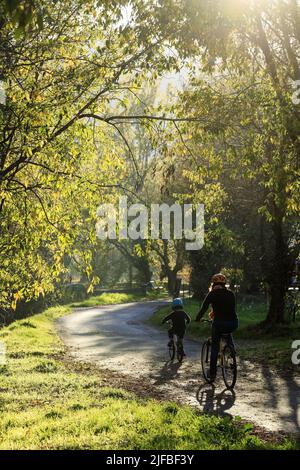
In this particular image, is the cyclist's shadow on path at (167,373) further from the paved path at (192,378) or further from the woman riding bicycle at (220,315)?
the woman riding bicycle at (220,315)

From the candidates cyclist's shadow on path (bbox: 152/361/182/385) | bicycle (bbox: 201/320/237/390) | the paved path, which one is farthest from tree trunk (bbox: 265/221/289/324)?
bicycle (bbox: 201/320/237/390)

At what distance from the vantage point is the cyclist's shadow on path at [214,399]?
920 centimetres

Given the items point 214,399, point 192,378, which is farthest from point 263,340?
point 214,399

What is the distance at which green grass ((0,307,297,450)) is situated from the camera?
6727mm

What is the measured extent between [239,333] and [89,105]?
44.8 feet

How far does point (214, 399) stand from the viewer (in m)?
10.1

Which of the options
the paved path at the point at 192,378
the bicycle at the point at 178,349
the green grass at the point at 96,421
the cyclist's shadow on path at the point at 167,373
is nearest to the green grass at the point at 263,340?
the paved path at the point at 192,378

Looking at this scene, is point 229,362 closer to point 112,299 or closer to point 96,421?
point 96,421

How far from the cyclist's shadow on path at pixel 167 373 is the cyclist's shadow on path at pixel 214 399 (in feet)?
5.09

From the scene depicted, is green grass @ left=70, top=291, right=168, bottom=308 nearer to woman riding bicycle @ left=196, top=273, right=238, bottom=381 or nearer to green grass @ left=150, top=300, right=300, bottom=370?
green grass @ left=150, top=300, right=300, bottom=370

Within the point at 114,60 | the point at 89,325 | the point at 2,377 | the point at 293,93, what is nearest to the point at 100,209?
the point at 114,60

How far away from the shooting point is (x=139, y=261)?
214ft
